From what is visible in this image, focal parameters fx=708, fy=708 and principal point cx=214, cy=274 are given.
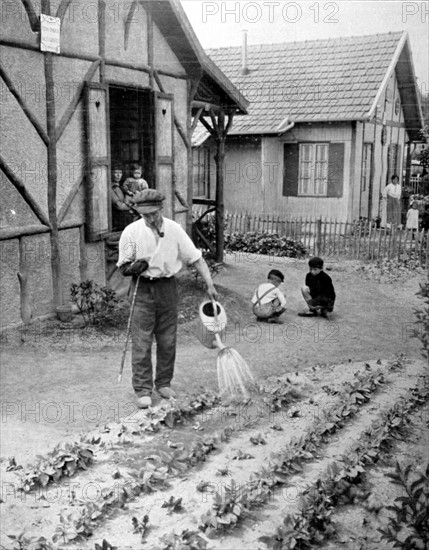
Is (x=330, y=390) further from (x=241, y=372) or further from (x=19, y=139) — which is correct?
(x=19, y=139)

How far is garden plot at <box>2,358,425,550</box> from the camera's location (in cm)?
456

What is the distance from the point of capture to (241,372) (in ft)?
24.5

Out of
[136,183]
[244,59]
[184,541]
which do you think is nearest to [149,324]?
[184,541]

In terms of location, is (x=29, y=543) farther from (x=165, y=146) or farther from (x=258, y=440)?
(x=165, y=146)

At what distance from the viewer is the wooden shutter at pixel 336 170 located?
20.4m

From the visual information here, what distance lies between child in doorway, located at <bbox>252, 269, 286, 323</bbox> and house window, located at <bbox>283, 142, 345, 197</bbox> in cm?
1051

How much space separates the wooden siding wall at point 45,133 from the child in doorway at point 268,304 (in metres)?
2.44

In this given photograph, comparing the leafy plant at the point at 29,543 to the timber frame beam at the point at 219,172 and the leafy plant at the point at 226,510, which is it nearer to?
the leafy plant at the point at 226,510

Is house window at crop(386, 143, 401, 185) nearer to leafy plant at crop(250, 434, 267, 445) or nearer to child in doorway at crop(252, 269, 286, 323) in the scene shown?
child in doorway at crop(252, 269, 286, 323)

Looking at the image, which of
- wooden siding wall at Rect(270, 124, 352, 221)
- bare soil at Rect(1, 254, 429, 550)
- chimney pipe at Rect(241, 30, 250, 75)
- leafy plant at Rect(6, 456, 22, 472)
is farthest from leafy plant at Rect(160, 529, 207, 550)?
chimney pipe at Rect(241, 30, 250, 75)

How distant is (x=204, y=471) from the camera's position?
543cm

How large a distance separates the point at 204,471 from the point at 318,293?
5971mm

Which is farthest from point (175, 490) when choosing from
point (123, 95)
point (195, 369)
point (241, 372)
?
point (123, 95)

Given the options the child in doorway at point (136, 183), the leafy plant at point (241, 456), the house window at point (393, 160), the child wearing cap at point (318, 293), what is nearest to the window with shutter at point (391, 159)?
the house window at point (393, 160)
